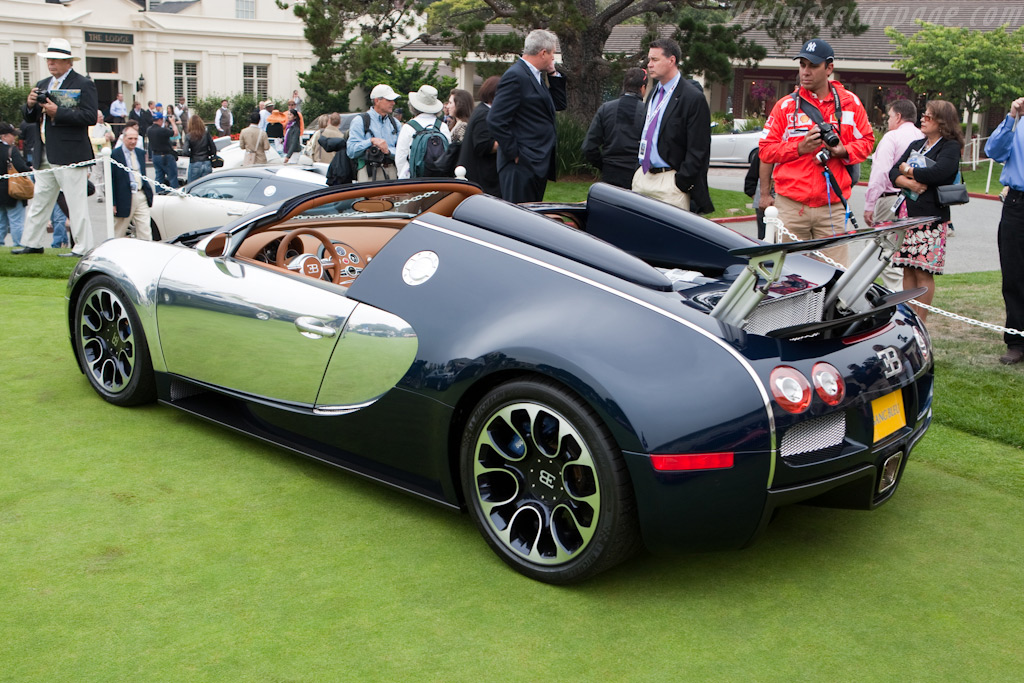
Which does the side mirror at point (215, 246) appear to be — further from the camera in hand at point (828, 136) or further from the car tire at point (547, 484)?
the camera in hand at point (828, 136)

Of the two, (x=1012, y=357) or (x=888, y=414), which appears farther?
(x=1012, y=357)

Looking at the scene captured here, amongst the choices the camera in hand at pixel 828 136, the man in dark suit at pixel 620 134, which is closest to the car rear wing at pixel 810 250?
the camera in hand at pixel 828 136

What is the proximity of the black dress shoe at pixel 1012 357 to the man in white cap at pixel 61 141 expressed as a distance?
7.75m

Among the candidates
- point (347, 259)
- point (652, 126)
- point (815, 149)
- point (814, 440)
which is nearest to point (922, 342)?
point (814, 440)

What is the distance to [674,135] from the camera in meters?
7.19

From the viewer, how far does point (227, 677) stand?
2.78 metres

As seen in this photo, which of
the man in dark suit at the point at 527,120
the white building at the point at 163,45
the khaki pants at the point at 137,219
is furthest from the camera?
the white building at the point at 163,45

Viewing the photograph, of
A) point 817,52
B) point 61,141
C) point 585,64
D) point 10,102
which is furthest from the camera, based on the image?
point 10,102

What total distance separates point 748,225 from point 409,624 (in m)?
14.1

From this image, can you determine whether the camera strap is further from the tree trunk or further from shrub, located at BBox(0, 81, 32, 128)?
shrub, located at BBox(0, 81, 32, 128)

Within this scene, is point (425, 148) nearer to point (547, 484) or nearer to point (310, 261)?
point (310, 261)

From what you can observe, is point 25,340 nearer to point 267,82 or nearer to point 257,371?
point 257,371

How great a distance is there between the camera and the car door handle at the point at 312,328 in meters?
3.93

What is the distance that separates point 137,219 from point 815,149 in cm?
732
